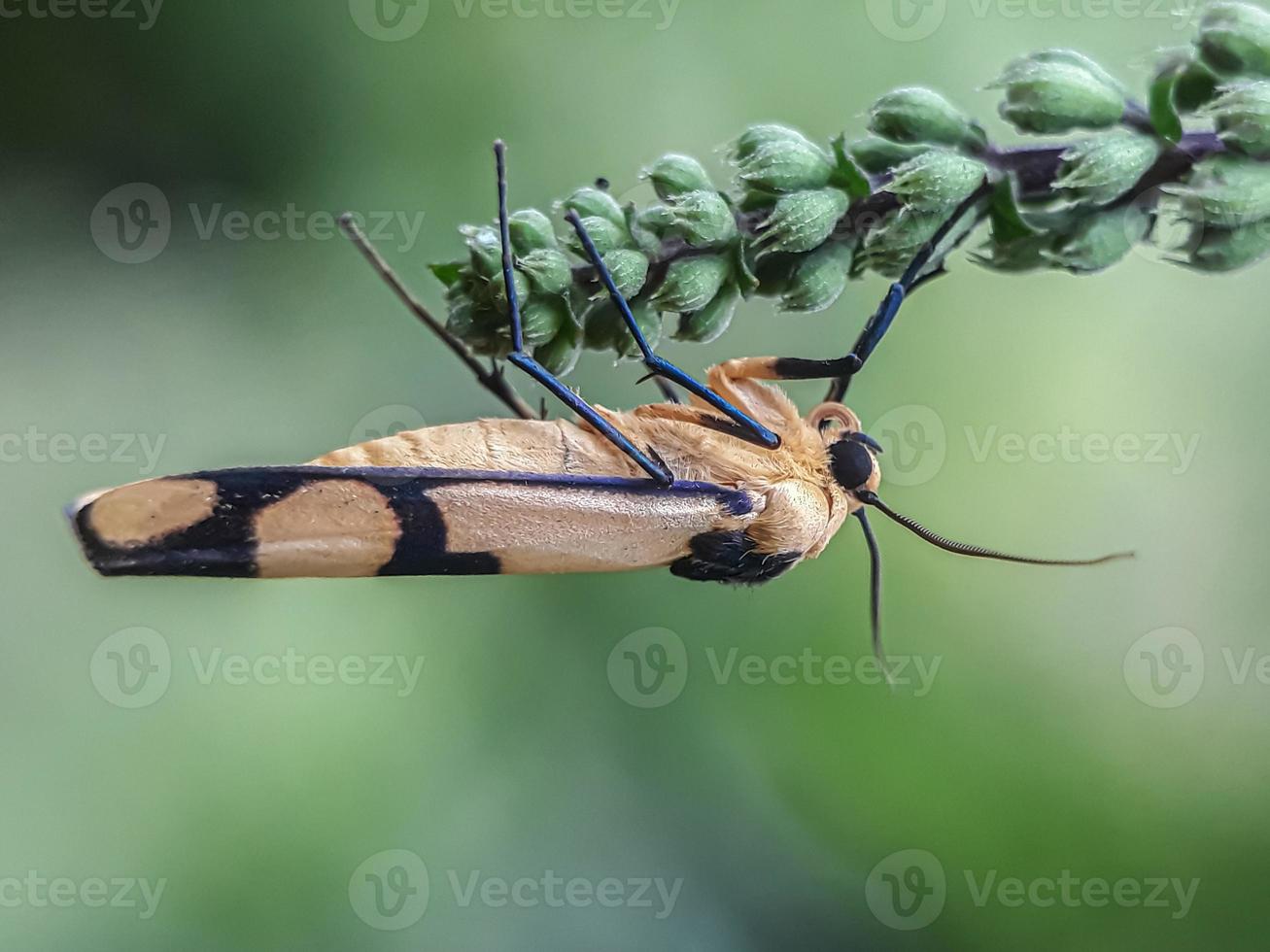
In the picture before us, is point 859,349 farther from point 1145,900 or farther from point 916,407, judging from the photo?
point 1145,900

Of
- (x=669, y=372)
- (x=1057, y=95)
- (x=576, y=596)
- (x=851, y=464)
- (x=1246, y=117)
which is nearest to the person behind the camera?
(x=1246, y=117)

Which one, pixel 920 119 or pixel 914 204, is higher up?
pixel 920 119

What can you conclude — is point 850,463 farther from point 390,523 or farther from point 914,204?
point 390,523

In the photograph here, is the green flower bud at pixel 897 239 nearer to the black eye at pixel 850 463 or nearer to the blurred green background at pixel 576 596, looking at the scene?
the black eye at pixel 850 463

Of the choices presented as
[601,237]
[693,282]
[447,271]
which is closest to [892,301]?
[693,282]

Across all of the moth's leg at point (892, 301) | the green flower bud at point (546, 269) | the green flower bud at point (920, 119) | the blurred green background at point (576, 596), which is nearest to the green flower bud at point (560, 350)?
the green flower bud at point (546, 269)

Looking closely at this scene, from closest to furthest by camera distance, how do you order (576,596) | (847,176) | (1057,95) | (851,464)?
1. (1057,95)
2. (847,176)
3. (851,464)
4. (576,596)

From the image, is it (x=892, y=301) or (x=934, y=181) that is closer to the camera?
(x=934, y=181)
